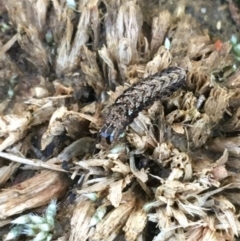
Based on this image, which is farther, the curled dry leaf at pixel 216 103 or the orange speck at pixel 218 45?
the orange speck at pixel 218 45

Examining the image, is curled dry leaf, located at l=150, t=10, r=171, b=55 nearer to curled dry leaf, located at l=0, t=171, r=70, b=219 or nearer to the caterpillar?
the caterpillar

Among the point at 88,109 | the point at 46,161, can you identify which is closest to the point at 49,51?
the point at 88,109

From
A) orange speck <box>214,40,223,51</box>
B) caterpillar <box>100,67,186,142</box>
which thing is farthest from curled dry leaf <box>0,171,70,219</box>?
orange speck <box>214,40,223,51</box>

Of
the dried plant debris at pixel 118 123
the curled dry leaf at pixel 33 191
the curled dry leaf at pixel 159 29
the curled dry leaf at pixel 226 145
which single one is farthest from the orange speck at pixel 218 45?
the curled dry leaf at pixel 33 191

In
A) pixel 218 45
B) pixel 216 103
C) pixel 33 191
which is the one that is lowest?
pixel 33 191

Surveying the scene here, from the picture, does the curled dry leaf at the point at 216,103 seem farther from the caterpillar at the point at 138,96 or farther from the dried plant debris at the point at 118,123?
the caterpillar at the point at 138,96

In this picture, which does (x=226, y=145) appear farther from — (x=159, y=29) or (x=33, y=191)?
(x=33, y=191)

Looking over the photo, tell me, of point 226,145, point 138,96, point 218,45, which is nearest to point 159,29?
point 218,45

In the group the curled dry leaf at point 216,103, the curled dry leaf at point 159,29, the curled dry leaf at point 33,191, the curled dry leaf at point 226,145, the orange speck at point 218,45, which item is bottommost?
the curled dry leaf at point 33,191
